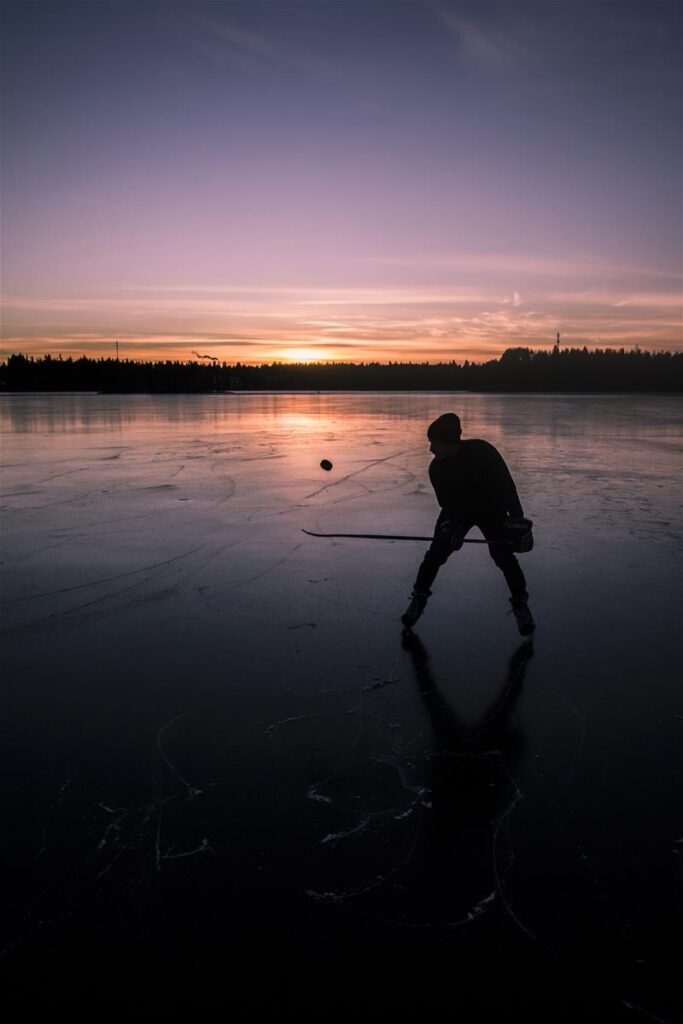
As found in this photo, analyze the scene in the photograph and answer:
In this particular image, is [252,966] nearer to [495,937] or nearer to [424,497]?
[495,937]

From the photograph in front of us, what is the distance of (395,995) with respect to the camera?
72.1 inches

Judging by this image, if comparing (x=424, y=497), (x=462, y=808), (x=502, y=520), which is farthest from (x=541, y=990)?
(x=424, y=497)

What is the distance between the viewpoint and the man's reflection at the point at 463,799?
86.0 inches

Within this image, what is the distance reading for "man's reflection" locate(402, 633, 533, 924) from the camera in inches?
86.0

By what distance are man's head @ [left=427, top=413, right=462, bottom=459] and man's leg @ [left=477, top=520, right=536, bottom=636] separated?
1.91 feet

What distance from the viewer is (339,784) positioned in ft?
9.04

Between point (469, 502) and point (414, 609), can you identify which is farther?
point (414, 609)

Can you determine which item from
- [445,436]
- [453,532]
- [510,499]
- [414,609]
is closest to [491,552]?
[453,532]

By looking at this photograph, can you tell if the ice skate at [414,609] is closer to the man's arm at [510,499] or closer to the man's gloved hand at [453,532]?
the man's gloved hand at [453,532]

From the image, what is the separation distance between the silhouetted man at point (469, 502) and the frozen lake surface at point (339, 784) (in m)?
0.27

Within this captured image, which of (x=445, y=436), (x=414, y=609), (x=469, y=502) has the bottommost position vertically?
(x=414, y=609)

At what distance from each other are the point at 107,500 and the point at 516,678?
7019mm

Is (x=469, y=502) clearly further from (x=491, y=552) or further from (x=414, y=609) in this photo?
(x=414, y=609)

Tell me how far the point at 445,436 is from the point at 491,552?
903 mm
